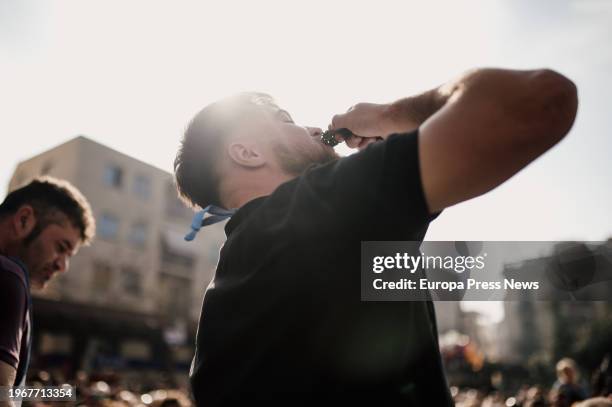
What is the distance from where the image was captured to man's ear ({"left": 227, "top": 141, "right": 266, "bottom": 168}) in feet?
5.95

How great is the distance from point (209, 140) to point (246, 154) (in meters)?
0.22

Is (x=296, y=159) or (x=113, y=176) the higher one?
(x=113, y=176)

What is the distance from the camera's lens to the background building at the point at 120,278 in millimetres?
21969

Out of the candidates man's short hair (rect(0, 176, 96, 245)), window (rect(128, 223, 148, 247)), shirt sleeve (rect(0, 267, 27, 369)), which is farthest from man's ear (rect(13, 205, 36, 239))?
window (rect(128, 223, 148, 247))

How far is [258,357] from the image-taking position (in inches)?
49.3

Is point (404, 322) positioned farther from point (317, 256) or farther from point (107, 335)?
point (107, 335)

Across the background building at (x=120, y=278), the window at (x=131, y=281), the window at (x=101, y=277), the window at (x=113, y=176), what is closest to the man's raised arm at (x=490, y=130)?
the background building at (x=120, y=278)

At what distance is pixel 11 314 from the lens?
219 centimetres

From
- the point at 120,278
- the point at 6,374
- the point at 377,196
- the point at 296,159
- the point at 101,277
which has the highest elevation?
the point at 120,278

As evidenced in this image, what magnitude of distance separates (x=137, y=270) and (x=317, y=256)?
28.4 m

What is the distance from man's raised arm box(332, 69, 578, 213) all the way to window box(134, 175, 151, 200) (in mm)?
29418

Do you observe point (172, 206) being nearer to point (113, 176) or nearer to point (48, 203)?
point (113, 176)

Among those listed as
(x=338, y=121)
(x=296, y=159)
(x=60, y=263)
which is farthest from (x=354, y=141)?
(x=60, y=263)

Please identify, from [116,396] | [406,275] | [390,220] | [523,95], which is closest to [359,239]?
[390,220]
